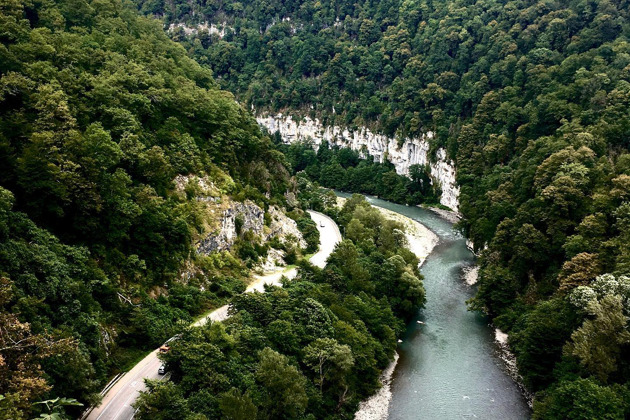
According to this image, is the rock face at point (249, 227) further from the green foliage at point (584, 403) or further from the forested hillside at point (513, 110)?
the green foliage at point (584, 403)

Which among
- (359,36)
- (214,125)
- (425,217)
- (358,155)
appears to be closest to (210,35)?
(359,36)

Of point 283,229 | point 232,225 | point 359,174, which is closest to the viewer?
point 232,225

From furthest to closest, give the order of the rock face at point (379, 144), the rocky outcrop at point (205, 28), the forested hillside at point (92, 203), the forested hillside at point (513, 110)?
the rocky outcrop at point (205, 28) < the rock face at point (379, 144) < the forested hillside at point (513, 110) < the forested hillside at point (92, 203)

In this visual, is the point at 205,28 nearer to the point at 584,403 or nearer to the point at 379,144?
the point at 379,144

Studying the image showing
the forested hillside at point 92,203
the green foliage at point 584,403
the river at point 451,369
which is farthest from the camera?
the river at point 451,369

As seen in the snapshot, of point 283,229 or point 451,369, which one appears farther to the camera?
point 283,229

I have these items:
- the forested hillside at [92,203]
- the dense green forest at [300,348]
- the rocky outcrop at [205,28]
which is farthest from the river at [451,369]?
the rocky outcrop at [205,28]

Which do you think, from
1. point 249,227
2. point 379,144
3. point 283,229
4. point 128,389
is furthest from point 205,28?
point 128,389
